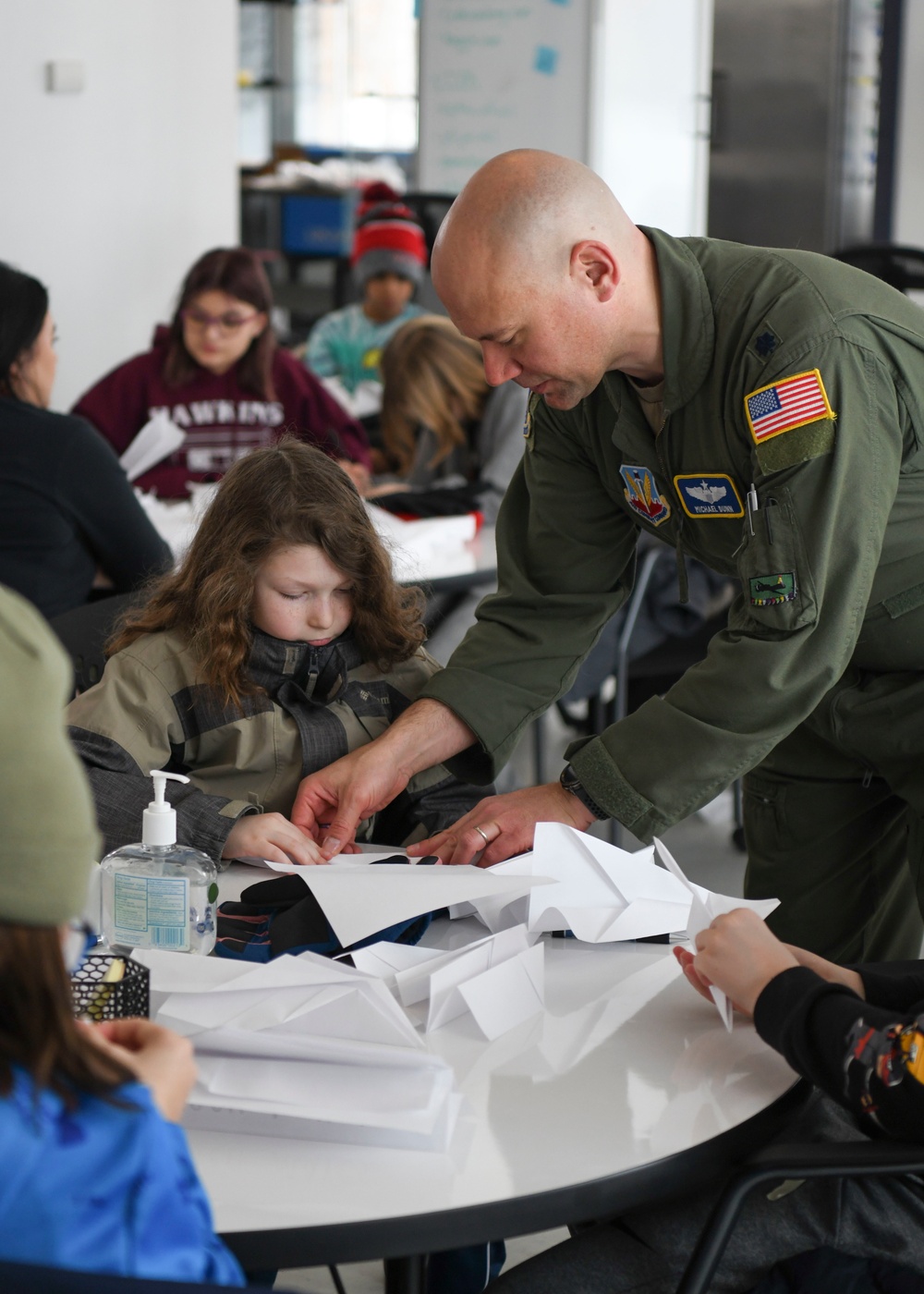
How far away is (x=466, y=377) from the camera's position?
3.78 meters

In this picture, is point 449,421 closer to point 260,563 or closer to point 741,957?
point 260,563

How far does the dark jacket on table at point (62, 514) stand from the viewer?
8.67ft

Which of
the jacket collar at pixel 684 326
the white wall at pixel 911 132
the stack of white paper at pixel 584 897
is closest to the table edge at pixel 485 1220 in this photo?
the stack of white paper at pixel 584 897

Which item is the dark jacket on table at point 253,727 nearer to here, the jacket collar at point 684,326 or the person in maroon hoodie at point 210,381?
the jacket collar at point 684,326

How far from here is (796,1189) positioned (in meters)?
1.19

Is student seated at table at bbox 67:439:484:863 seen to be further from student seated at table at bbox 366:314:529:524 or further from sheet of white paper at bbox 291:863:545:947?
student seated at table at bbox 366:314:529:524

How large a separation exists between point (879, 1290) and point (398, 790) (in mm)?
761

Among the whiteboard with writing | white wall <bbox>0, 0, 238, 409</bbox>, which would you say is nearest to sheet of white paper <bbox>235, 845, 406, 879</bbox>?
white wall <bbox>0, 0, 238, 409</bbox>

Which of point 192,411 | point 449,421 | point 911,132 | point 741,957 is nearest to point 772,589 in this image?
point 741,957

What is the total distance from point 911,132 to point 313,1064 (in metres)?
7.62

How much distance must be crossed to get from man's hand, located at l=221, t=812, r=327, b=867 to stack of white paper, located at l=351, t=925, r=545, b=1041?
251 mm

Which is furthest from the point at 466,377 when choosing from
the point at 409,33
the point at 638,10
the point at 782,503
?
the point at 409,33

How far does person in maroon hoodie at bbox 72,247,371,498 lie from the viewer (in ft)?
12.3

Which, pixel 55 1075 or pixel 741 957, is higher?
pixel 55 1075
